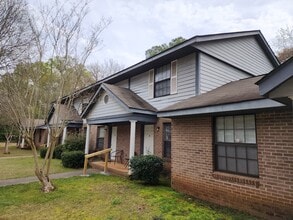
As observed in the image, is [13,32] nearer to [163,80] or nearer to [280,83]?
[163,80]

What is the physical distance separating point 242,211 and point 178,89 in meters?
5.71

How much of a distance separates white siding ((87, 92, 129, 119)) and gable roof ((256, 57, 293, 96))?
7.32 m

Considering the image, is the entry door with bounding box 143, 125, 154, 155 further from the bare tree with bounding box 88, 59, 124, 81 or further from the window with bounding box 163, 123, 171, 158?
the bare tree with bounding box 88, 59, 124, 81

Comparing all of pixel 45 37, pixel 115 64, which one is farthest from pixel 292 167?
pixel 115 64

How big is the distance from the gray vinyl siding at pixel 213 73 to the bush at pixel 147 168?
11.8 feet

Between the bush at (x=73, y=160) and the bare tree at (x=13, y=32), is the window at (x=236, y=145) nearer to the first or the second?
the bare tree at (x=13, y=32)

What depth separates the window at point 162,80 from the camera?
10.7 meters

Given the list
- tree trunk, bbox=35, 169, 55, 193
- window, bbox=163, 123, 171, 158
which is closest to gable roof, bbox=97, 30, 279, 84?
window, bbox=163, 123, 171, 158

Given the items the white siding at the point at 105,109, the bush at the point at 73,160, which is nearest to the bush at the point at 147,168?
the white siding at the point at 105,109

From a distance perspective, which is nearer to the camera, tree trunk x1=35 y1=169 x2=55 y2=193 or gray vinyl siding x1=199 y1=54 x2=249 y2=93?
tree trunk x1=35 y1=169 x2=55 y2=193

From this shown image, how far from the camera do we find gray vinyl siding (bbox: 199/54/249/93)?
30.2 ft

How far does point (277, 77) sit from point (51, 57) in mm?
7346

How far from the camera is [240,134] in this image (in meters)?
6.16

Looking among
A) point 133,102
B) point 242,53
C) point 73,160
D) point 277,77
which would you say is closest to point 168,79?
point 133,102
